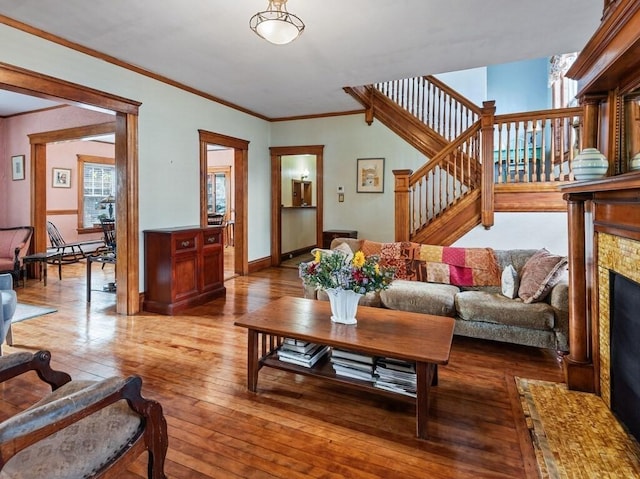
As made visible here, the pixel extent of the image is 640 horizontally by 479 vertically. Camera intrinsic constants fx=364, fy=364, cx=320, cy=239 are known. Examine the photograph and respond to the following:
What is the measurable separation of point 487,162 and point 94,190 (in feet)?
26.9

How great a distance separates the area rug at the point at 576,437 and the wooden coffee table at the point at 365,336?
1.91 ft

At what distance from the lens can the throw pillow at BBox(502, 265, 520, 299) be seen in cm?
319

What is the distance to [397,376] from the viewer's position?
2.12 metres

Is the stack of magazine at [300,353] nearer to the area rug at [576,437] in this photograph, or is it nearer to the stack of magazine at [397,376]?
the stack of magazine at [397,376]

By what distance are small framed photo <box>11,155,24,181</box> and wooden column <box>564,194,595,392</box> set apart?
295 inches

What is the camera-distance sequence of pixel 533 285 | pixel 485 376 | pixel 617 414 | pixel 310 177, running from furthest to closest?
pixel 310 177
pixel 533 285
pixel 485 376
pixel 617 414

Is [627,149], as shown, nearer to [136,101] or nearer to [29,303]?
[136,101]

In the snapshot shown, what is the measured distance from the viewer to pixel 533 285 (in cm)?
305

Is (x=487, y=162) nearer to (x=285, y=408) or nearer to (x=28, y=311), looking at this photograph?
(x=285, y=408)

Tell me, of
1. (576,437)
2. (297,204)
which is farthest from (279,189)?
(576,437)

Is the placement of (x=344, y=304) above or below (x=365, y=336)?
above

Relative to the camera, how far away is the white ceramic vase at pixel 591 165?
84.5 inches

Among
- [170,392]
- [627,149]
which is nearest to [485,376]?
[627,149]

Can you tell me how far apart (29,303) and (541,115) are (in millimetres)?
6444
